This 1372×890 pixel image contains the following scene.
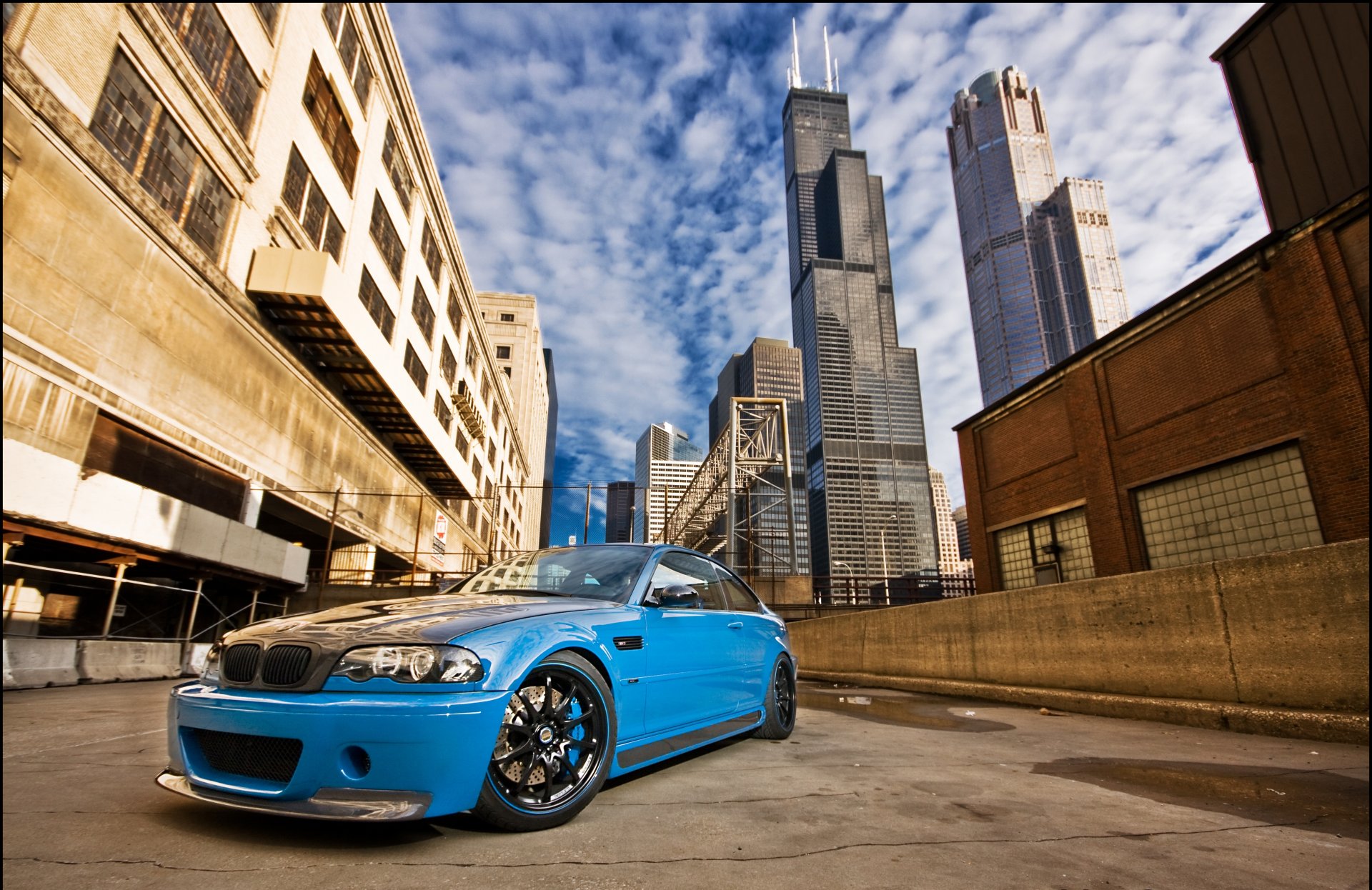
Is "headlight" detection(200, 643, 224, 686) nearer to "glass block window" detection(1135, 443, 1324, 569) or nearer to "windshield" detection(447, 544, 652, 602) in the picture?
"windshield" detection(447, 544, 652, 602)

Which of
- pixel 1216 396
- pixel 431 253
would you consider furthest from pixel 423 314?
pixel 1216 396

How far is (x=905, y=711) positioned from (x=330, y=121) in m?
26.5

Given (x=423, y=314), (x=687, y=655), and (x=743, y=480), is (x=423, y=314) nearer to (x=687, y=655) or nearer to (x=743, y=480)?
(x=743, y=480)

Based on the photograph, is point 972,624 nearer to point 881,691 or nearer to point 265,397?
point 881,691

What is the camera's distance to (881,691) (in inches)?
428

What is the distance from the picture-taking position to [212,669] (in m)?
2.89

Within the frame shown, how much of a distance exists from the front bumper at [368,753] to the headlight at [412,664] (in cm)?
6

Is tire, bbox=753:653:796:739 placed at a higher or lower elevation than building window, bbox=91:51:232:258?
lower

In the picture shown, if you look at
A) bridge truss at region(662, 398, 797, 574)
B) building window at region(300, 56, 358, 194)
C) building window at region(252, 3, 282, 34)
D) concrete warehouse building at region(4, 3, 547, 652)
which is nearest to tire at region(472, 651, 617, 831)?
concrete warehouse building at region(4, 3, 547, 652)

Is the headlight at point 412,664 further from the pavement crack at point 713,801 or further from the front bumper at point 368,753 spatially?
the pavement crack at point 713,801

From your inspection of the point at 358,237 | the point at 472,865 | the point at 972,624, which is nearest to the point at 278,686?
the point at 472,865

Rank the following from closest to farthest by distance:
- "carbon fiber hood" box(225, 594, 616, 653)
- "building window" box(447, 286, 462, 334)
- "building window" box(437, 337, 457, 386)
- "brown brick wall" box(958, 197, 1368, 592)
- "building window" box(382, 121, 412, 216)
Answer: "carbon fiber hood" box(225, 594, 616, 653), "brown brick wall" box(958, 197, 1368, 592), "building window" box(382, 121, 412, 216), "building window" box(437, 337, 457, 386), "building window" box(447, 286, 462, 334)

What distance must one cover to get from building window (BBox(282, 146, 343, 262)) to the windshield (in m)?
21.5

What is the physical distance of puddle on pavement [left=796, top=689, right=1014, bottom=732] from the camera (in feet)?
20.8
